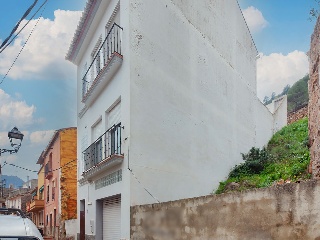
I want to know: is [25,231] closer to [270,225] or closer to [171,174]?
[270,225]

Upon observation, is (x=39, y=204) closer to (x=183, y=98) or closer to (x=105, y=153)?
(x=105, y=153)

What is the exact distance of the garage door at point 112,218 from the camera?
11.9 meters

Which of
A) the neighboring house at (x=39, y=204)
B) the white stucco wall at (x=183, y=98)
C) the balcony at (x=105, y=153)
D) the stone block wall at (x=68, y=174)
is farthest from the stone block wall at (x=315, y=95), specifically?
the neighboring house at (x=39, y=204)

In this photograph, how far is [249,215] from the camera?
5.76 meters

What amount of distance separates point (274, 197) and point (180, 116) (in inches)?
283

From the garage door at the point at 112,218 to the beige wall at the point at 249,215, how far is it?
3600 mm

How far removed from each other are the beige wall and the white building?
2.73m

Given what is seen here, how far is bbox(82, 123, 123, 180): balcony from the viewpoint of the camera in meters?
→ 11.0

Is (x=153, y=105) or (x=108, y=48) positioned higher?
(x=108, y=48)

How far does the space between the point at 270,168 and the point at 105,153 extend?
7277 millimetres

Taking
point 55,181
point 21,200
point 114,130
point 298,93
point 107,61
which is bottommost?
point 21,200

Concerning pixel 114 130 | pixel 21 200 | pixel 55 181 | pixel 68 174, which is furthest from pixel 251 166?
pixel 21 200

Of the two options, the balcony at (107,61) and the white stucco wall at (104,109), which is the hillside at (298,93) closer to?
the white stucco wall at (104,109)

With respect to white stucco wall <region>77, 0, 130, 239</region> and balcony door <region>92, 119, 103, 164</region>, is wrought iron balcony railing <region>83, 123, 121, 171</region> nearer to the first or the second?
balcony door <region>92, 119, 103, 164</region>
